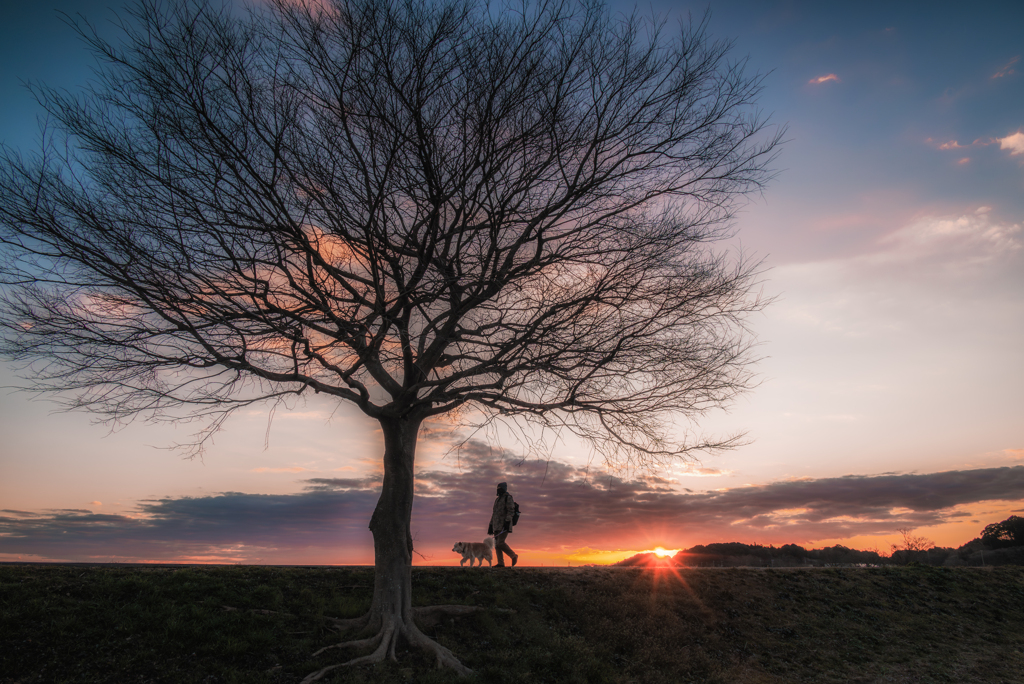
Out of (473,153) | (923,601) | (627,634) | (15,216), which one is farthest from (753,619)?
(15,216)

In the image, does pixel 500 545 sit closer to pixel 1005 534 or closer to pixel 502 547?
pixel 502 547

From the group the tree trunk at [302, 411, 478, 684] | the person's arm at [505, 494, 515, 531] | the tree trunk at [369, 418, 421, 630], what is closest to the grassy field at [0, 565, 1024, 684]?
the tree trunk at [302, 411, 478, 684]

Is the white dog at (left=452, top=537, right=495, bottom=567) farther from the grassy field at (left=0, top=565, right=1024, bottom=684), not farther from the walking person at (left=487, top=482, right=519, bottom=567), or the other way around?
the grassy field at (left=0, top=565, right=1024, bottom=684)

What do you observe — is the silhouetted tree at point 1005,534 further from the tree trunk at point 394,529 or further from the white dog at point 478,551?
the tree trunk at point 394,529

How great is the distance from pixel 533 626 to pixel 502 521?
12.2ft

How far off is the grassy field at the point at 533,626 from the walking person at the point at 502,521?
1.07m

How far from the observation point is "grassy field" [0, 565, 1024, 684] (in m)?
8.56

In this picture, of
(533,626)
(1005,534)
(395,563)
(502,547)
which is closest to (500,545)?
(502,547)

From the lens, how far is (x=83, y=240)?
8.84 m

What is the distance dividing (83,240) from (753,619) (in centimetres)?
1650

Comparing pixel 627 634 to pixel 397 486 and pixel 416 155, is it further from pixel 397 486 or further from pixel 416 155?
pixel 416 155

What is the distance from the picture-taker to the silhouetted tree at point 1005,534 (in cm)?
3816

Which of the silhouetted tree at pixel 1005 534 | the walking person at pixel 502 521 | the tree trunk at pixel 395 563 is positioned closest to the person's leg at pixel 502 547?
the walking person at pixel 502 521

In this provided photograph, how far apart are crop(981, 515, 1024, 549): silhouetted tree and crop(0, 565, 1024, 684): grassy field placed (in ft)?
91.4
